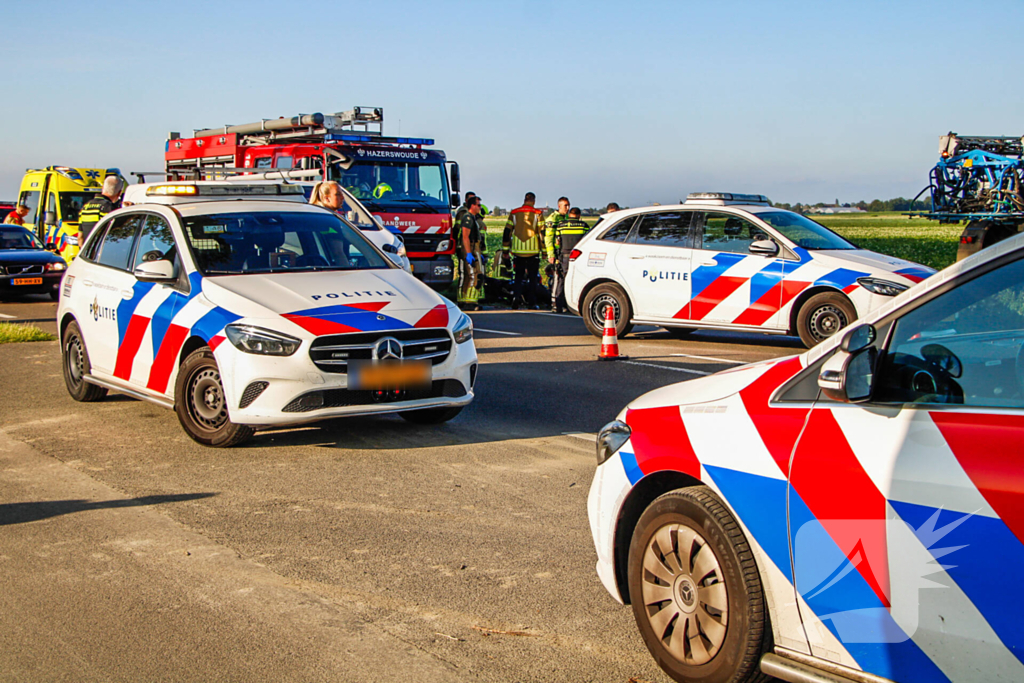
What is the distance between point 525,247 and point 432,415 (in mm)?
10735

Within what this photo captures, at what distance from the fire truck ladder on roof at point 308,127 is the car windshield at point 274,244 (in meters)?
10.5

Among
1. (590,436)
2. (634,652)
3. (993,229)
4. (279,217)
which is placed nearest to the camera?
(634,652)

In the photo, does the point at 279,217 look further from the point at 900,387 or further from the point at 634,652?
the point at 900,387

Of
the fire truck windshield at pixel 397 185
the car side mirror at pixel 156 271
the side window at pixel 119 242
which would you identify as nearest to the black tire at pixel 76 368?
the side window at pixel 119 242

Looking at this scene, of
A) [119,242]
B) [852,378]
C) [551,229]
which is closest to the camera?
[852,378]

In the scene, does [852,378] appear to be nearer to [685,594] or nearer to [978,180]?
[685,594]

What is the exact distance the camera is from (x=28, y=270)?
20.0 meters

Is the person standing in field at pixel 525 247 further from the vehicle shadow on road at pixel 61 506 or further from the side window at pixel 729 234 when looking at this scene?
the vehicle shadow on road at pixel 61 506

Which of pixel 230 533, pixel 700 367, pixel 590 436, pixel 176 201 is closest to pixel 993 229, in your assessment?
pixel 700 367

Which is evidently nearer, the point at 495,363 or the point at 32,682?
the point at 32,682

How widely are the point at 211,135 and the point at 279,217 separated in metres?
13.7

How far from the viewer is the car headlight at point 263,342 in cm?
655

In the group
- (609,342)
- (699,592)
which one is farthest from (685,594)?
(609,342)

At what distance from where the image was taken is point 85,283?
8555 mm
